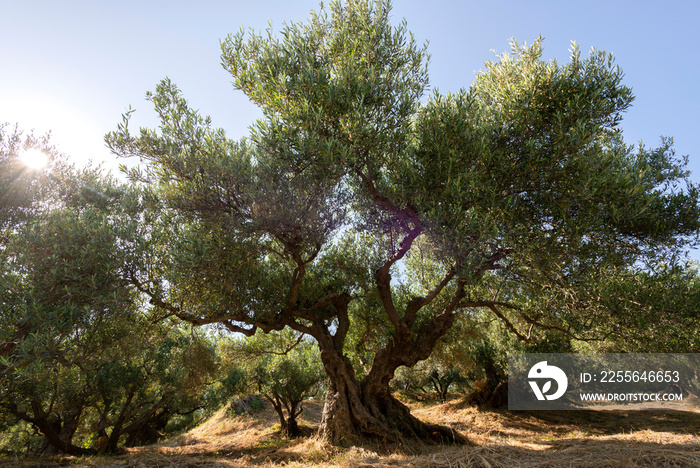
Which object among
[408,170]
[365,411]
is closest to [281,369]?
[365,411]

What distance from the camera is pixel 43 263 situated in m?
8.06

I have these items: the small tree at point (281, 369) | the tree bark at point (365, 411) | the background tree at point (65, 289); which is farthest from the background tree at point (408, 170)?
the small tree at point (281, 369)

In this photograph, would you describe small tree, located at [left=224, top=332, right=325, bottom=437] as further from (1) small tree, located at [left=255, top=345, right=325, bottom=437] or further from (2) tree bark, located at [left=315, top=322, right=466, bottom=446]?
(2) tree bark, located at [left=315, top=322, right=466, bottom=446]

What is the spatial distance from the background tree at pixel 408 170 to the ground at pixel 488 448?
1809mm

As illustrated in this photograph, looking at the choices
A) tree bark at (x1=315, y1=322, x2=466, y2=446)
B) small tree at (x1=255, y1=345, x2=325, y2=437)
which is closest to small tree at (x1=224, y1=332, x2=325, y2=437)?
small tree at (x1=255, y1=345, x2=325, y2=437)

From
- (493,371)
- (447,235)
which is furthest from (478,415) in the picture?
(447,235)

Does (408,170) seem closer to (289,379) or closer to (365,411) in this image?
(365,411)

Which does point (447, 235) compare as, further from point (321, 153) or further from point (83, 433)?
point (83, 433)

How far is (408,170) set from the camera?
362 inches

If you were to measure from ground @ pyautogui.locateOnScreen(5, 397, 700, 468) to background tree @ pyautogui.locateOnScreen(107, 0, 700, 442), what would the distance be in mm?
1809

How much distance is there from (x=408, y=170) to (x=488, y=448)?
6.91 metres

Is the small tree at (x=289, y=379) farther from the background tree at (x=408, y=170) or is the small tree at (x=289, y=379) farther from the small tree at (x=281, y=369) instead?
the background tree at (x=408, y=170)

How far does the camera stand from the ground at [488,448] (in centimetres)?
674

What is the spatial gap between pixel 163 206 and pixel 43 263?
298 cm
